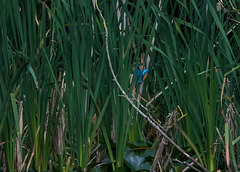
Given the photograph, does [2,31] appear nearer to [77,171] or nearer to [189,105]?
[77,171]

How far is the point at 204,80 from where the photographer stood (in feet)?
4.25

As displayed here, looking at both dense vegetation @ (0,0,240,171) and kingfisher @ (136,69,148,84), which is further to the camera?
kingfisher @ (136,69,148,84)

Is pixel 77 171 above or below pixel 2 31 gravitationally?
below

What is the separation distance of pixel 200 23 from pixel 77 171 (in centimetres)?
62

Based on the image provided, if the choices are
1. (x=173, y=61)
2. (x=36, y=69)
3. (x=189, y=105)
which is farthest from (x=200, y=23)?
(x=36, y=69)

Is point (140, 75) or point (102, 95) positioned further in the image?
point (140, 75)

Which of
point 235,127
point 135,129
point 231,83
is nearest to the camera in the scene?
point 235,127

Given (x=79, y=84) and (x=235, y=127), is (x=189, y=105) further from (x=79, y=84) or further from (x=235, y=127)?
(x=79, y=84)

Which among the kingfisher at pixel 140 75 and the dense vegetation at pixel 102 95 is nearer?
the dense vegetation at pixel 102 95

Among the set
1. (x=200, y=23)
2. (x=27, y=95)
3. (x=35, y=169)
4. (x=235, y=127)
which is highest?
(x=200, y=23)

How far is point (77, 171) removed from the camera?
51.4 inches

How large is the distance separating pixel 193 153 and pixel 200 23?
1.41 ft

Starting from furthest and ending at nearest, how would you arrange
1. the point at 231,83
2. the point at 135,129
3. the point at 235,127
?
the point at 135,129 < the point at 231,83 < the point at 235,127

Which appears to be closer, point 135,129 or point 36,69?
point 36,69
